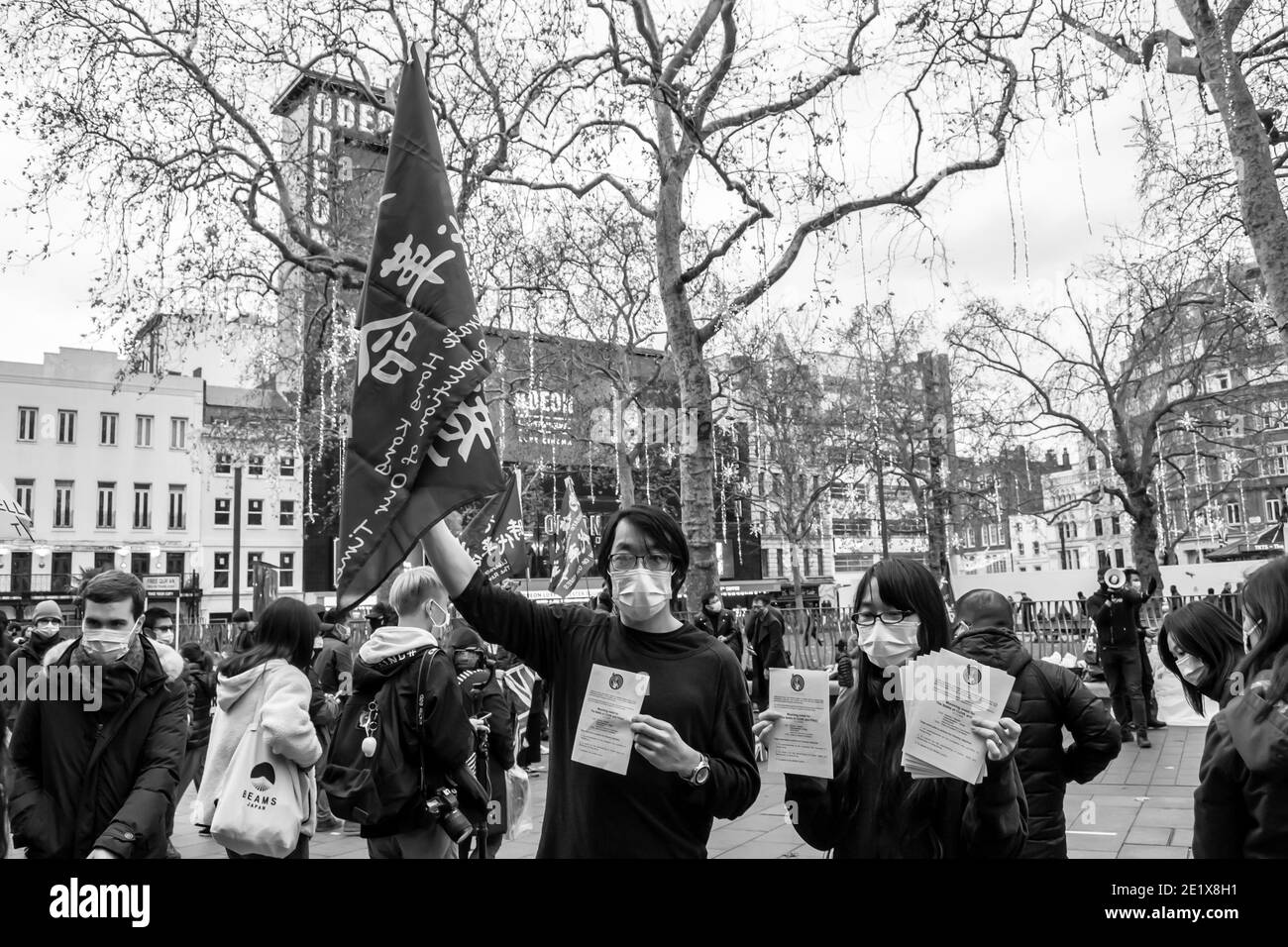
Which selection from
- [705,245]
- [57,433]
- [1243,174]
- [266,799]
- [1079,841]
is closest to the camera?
[266,799]

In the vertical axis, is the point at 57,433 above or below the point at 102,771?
above

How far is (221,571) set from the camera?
39781 millimetres

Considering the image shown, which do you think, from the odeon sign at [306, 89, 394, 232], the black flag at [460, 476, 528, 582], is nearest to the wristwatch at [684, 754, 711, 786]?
the black flag at [460, 476, 528, 582]

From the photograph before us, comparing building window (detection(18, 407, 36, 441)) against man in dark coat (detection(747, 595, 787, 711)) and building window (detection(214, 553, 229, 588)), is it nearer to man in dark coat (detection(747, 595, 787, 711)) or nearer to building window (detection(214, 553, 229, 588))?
building window (detection(214, 553, 229, 588))

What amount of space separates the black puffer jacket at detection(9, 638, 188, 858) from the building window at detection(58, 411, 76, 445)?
134 ft

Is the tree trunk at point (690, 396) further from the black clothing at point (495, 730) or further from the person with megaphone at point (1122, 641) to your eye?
the black clothing at point (495, 730)

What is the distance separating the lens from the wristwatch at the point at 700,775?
2.20 m

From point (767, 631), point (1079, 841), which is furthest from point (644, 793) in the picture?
point (767, 631)

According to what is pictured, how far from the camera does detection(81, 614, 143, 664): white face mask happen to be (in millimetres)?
3258

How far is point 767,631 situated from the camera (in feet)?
41.1

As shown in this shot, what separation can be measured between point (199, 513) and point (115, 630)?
133 ft

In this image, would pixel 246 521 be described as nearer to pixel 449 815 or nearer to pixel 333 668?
pixel 333 668

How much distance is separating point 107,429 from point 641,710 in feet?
141
